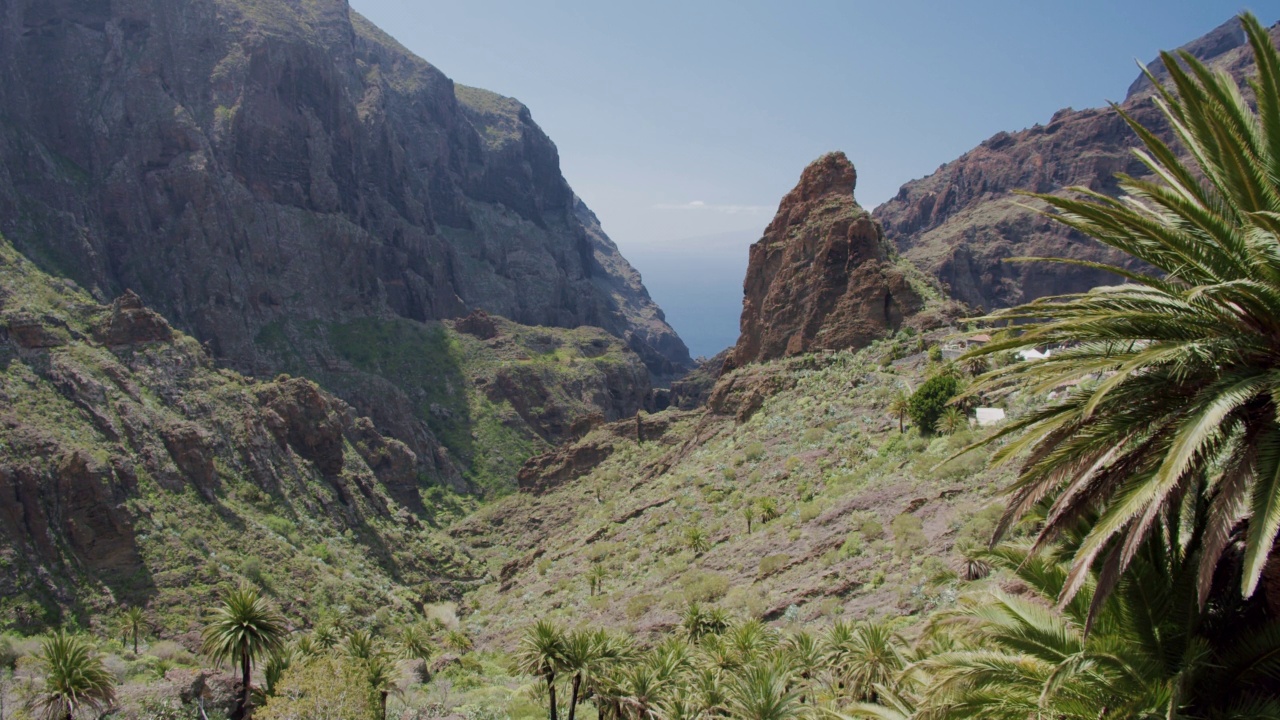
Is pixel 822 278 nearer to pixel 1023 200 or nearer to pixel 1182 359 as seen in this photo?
pixel 1182 359

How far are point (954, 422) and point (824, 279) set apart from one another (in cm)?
2483

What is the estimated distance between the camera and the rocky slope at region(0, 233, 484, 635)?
4434 cm

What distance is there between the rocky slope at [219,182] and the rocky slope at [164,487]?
20.4m

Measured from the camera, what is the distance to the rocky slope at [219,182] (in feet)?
311

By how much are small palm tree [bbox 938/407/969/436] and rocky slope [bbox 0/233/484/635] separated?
123 ft

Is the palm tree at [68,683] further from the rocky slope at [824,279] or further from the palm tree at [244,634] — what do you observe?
the rocky slope at [824,279]

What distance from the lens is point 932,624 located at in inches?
444

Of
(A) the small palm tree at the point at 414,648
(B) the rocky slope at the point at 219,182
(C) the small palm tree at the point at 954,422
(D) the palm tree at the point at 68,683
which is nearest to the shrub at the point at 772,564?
(C) the small palm tree at the point at 954,422

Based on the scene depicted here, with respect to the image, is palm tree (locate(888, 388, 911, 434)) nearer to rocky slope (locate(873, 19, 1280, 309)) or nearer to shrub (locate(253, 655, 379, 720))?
shrub (locate(253, 655, 379, 720))

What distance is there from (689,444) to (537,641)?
4112 centimetres

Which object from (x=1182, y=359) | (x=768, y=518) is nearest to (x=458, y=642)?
(x=768, y=518)

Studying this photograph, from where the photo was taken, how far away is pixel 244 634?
1117 inches

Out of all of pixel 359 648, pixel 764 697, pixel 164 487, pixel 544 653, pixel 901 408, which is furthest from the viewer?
pixel 164 487

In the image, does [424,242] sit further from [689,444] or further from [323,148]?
[689,444]
